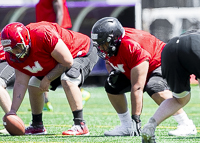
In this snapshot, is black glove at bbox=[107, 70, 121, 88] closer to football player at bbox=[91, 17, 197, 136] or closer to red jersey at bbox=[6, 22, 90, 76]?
football player at bbox=[91, 17, 197, 136]

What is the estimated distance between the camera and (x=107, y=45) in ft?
→ 15.8

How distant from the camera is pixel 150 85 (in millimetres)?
4926

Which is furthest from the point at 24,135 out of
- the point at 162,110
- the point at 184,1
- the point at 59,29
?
the point at 184,1

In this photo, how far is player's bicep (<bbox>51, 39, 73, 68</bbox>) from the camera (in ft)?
16.1

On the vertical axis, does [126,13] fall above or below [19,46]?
below

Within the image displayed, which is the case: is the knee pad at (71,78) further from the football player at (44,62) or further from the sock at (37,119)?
the sock at (37,119)

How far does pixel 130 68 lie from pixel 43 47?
0.92 m

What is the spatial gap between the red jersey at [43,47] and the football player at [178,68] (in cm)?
147

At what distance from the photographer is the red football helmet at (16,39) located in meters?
4.73

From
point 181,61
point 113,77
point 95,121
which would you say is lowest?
point 95,121

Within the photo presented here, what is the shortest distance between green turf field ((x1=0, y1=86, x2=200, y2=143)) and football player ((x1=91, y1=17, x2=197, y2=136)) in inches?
11.1

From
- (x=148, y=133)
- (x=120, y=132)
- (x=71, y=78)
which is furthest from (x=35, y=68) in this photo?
(x=148, y=133)

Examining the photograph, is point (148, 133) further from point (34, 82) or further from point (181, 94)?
point (34, 82)

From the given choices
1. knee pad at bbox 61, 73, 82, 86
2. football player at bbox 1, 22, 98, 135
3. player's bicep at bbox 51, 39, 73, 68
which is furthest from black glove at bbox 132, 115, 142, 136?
player's bicep at bbox 51, 39, 73, 68
